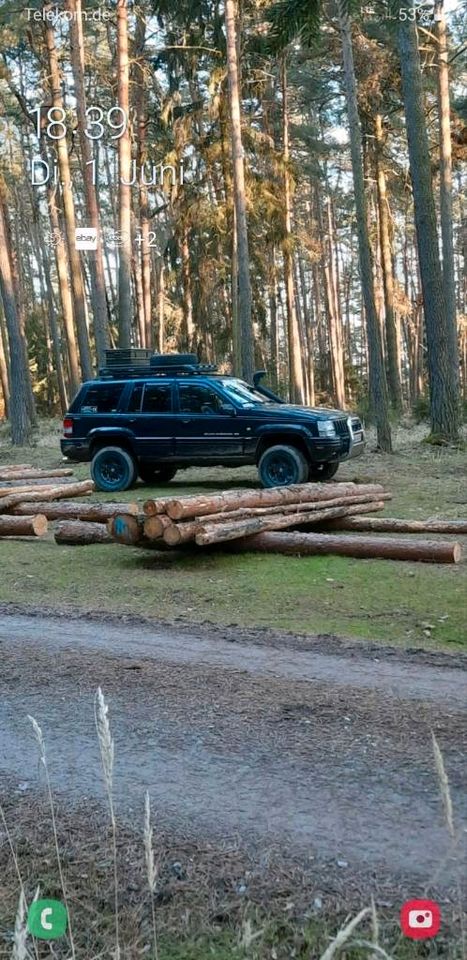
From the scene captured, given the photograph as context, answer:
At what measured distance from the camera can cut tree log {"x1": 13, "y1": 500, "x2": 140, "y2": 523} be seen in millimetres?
12172

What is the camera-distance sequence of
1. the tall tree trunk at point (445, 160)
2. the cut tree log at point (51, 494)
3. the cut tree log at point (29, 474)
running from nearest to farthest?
the cut tree log at point (51, 494)
the cut tree log at point (29, 474)
the tall tree trunk at point (445, 160)

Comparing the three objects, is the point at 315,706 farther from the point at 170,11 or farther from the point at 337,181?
the point at 337,181

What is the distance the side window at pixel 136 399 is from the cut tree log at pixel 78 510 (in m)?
3.01

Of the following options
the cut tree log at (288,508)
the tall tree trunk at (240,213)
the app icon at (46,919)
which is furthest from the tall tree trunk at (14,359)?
the app icon at (46,919)

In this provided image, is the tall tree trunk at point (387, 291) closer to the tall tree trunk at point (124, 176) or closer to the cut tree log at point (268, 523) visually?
the tall tree trunk at point (124, 176)

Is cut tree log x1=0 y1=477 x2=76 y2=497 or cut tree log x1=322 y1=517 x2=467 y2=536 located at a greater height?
cut tree log x1=0 y1=477 x2=76 y2=497

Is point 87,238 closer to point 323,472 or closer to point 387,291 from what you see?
point 323,472

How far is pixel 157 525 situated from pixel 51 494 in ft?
17.3

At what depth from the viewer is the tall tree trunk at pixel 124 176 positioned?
2244 cm

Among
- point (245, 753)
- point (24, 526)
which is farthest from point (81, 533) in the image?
point (245, 753)

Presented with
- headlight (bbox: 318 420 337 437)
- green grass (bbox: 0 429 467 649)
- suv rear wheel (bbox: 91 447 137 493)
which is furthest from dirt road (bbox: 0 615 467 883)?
suv rear wheel (bbox: 91 447 137 493)

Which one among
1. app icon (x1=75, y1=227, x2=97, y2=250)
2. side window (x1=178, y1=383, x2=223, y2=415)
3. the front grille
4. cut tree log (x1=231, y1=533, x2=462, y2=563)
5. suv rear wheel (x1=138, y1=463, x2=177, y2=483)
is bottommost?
cut tree log (x1=231, y1=533, x2=462, y2=563)

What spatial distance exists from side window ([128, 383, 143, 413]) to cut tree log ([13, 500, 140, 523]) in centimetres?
301

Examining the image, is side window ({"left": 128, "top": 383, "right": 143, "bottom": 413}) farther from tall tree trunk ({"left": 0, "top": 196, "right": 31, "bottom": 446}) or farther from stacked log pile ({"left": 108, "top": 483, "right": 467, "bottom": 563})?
tall tree trunk ({"left": 0, "top": 196, "right": 31, "bottom": 446})
